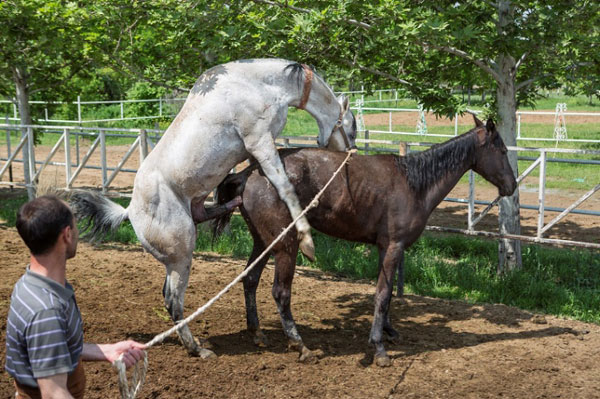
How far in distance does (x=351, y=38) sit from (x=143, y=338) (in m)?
4.02

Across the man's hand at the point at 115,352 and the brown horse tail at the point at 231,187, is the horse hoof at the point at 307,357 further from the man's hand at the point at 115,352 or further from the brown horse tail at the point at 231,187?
the man's hand at the point at 115,352

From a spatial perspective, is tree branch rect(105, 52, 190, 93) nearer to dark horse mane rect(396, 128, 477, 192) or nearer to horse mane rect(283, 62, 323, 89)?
horse mane rect(283, 62, 323, 89)

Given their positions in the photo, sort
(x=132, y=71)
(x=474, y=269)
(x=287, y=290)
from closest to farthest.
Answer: (x=287, y=290), (x=474, y=269), (x=132, y=71)

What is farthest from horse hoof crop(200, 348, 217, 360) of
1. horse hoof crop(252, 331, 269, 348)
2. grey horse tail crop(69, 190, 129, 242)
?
grey horse tail crop(69, 190, 129, 242)

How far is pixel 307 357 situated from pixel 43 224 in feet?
10.7

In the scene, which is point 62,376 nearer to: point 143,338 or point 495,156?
point 143,338

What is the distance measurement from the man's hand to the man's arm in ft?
1.09

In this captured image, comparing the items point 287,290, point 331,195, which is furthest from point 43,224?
point 331,195

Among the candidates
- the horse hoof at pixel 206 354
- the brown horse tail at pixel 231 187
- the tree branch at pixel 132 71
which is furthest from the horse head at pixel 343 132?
the tree branch at pixel 132 71

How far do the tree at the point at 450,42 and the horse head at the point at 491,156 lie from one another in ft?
3.24

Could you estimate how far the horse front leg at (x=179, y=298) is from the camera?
5.28 m

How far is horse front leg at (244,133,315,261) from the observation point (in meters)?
5.14

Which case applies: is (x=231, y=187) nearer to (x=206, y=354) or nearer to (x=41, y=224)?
(x=206, y=354)

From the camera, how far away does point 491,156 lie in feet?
19.4
